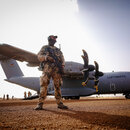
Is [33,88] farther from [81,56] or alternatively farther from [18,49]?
[81,56]

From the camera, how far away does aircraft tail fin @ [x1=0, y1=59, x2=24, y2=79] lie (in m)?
14.2

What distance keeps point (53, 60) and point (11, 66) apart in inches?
471

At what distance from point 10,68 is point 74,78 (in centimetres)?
735

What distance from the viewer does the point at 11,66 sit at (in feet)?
47.3

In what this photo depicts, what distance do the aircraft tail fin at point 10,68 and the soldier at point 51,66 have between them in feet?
37.7

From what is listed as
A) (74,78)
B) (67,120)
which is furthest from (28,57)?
(67,120)

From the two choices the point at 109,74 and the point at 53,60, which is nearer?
the point at 53,60

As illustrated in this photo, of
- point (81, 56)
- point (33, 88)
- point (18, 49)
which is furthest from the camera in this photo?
point (33, 88)

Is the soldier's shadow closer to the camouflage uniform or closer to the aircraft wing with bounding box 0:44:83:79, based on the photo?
the camouflage uniform

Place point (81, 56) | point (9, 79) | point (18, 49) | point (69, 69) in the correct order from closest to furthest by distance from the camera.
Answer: point (81, 56)
point (18, 49)
point (69, 69)
point (9, 79)

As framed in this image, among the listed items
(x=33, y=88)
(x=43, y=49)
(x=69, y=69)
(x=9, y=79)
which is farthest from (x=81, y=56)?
(x=9, y=79)

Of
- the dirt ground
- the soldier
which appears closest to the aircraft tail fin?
the soldier

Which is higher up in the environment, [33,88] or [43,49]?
[43,49]

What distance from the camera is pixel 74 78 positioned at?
1158 cm
